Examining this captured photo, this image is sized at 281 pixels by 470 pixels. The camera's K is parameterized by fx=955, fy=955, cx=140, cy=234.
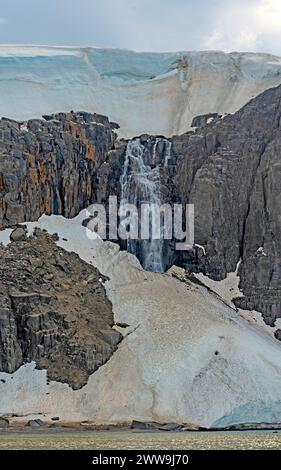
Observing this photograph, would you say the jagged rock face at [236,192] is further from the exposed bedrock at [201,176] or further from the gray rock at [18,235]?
the gray rock at [18,235]

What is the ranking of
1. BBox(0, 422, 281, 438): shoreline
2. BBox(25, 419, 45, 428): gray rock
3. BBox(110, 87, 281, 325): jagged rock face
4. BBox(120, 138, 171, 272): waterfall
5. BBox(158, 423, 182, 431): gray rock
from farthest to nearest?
BBox(110, 87, 281, 325): jagged rock face < BBox(120, 138, 171, 272): waterfall < BBox(25, 419, 45, 428): gray rock < BBox(158, 423, 182, 431): gray rock < BBox(0, 422, 281, 438): shoreline

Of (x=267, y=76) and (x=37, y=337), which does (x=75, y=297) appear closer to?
(x=37, y=337)

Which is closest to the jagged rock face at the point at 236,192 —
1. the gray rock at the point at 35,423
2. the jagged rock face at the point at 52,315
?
the jagged rock face at the point at 52,315

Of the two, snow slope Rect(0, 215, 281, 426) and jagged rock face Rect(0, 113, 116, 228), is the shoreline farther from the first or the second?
jagged rock face Rect(0, 113, 116, 228)

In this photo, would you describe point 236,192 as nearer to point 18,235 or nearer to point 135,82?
point 135,82

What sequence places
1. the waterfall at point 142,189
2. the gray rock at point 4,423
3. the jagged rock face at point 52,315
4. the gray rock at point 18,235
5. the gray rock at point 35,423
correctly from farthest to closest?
the waterfall at point 142,189, the gray rock at point 18,235, the jagged rock face at point 52,315, the gray rock at point 35,423, the gray rock at point 4,423

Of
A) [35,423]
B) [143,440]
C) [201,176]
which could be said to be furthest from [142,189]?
[143,440]

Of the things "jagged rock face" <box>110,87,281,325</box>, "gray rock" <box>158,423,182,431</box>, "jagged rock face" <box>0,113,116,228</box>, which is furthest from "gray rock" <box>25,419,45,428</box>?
"jagged rock face" <box>110,87,281,325</box>
